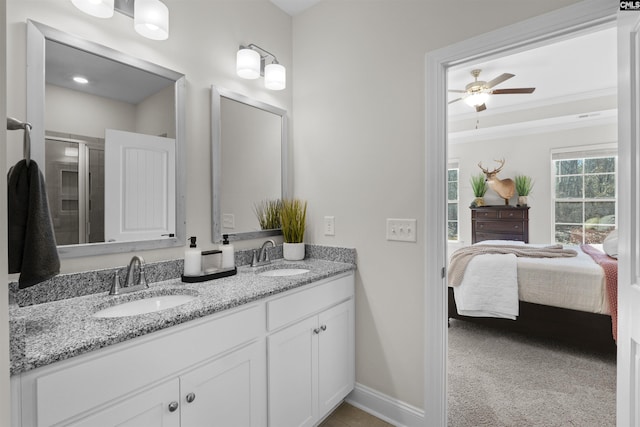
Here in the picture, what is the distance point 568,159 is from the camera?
509 cm

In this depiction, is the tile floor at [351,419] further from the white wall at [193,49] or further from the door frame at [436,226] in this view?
the white wall at [193,49]

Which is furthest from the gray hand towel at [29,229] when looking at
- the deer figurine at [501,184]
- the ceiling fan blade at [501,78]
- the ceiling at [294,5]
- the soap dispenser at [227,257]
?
the deer figurine at [501,184]

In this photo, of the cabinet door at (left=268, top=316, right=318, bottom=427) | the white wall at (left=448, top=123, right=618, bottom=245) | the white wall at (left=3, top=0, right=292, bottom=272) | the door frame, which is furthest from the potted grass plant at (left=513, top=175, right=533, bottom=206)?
the cabinet door at (left=268, top=316, right=318, bottom=427)

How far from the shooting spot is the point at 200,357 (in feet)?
3.95

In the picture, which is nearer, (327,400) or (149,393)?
(149,393)

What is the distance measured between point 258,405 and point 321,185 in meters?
1.30

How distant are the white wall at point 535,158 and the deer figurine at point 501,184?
0.40 feet

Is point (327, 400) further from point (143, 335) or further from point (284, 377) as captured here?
point (143, 335)

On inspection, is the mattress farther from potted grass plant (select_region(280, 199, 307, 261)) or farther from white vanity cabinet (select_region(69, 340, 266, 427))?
white vanity cabinet (select_region(69, 340, 266, 427))

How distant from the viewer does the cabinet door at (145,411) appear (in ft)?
3.13

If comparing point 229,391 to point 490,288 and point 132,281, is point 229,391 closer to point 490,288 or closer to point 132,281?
point 132,281

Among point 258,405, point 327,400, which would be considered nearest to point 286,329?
point 258,405

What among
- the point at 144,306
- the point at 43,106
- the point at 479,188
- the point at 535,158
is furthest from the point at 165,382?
the point at 535,158

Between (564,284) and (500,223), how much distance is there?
8.76ft
